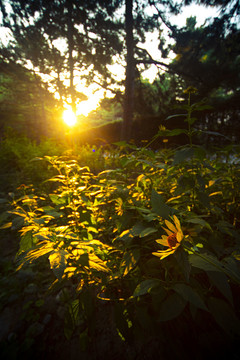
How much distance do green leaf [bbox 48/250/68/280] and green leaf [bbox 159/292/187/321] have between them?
15.0 inches

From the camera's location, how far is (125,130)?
7.41 meters

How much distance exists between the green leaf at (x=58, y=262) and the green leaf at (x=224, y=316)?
0.56m

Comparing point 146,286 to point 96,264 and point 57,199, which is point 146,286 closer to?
point 96,264

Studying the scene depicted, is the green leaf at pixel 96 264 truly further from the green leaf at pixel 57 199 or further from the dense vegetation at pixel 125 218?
the green leaf at pixel 57 199

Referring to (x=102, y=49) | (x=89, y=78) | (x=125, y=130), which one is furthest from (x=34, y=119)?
(x=125, y=130)

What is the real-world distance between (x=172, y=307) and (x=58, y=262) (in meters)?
0.44

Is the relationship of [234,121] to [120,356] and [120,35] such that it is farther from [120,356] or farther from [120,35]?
[120,356]

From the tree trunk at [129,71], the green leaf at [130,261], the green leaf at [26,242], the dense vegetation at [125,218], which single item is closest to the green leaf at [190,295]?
the dense vegetation at [125,218]

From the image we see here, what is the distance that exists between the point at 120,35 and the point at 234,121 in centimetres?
698

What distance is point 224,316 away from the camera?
1.98ft

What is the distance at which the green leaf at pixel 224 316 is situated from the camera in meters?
0.57

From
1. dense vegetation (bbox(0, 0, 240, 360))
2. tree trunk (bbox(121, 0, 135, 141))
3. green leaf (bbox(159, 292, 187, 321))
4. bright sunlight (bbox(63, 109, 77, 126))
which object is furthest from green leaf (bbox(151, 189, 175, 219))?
bright sunlight (bbox(63, 109, 77, 126))

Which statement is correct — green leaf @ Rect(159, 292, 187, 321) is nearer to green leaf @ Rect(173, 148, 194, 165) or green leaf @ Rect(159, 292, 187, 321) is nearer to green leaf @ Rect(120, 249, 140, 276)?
green leaf @ Rect(120, 249, 140, 276)

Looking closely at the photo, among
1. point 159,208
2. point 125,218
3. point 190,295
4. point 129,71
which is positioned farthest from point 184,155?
point 129,71
